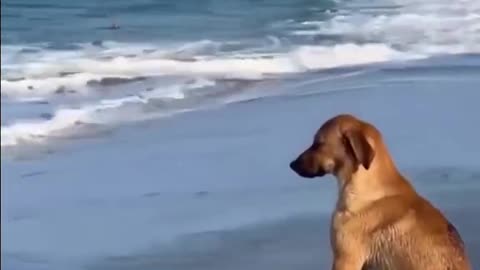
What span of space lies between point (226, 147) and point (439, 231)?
131cm

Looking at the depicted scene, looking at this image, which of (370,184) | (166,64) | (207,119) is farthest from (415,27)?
(370,184)

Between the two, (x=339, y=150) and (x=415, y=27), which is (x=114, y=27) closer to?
(x=415, y=27)

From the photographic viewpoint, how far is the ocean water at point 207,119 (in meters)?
4.87

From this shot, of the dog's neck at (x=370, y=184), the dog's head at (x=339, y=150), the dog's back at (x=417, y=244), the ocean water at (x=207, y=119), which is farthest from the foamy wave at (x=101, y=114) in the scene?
the dog's back at (x=417, y=244)

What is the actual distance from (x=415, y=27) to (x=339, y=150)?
8.90 feet

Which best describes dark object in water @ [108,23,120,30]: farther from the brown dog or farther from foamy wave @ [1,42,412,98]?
the brown dog

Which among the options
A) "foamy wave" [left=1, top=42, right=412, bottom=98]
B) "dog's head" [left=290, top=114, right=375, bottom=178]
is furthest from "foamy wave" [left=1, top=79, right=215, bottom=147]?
"dog's head" [left=290, top=114, right=375, bottom=178]

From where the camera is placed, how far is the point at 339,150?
4.34 m

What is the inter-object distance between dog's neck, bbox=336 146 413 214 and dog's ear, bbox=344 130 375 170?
0.05 m

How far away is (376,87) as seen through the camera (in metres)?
6.12

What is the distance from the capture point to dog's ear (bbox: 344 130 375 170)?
4.28 metres

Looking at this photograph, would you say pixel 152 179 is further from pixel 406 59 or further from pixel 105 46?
pixel 406 59

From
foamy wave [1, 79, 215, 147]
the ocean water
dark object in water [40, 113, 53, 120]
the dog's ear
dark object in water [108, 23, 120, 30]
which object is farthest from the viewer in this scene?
dark object in water [108, 23, 120, 30]

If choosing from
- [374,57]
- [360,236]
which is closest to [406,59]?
[374,57]
